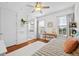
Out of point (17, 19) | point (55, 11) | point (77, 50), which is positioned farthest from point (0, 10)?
point (77, 50)

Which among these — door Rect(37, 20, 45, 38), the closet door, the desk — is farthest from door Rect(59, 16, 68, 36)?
the closet door

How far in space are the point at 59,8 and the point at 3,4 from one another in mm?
1101

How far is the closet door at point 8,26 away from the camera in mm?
1824

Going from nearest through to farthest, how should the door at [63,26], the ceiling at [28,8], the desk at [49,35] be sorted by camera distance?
the ceiling at [28,8], the door at [63,26], the desk at [49,35]

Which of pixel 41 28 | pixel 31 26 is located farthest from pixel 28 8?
pixel 41 28

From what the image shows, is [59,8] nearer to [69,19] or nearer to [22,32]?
[69,19]

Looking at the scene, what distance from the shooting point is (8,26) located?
193cm

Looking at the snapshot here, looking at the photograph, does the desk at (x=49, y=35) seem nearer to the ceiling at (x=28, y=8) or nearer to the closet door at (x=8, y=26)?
the ceiling at (x=28, y=8)

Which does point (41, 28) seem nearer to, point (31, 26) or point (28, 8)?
point (31, 26)

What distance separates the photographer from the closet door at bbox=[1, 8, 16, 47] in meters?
1.82

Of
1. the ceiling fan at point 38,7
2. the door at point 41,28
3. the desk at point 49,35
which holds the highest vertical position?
the ceiling fan at point 38,7

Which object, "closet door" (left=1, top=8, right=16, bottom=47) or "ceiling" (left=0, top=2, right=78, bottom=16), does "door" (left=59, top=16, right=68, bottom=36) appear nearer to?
"ceiling" (left=0, top=2, right=78, bottom=16)

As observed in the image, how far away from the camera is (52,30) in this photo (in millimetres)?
2070

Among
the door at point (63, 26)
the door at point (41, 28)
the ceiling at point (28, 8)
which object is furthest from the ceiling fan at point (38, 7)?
the door at point (63, 26)
